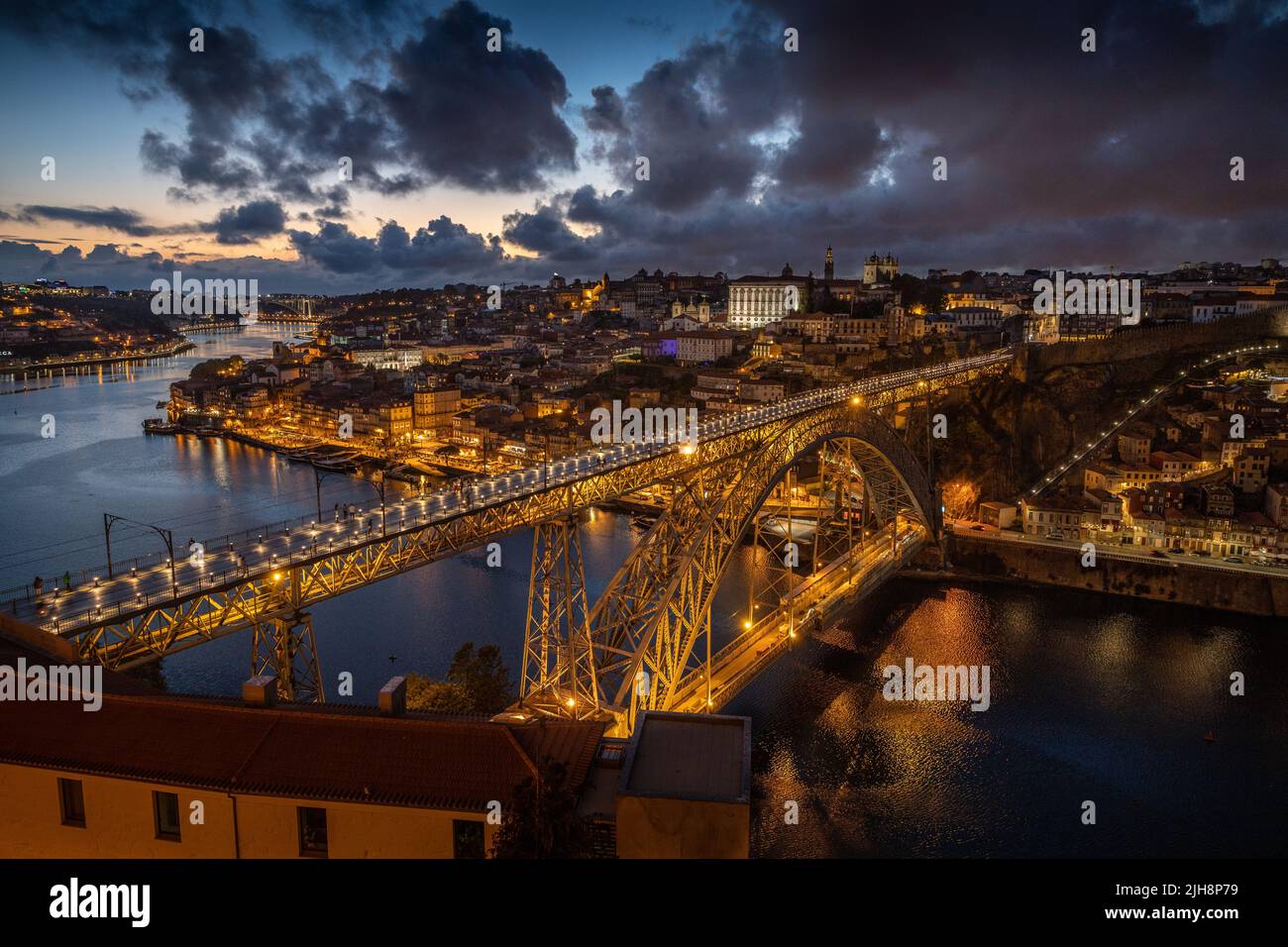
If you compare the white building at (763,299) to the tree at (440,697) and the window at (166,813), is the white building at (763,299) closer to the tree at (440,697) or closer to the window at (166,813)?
the tree at (440,697)

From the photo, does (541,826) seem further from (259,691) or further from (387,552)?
(387,552)

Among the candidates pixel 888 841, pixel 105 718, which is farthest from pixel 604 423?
pixel 105 718

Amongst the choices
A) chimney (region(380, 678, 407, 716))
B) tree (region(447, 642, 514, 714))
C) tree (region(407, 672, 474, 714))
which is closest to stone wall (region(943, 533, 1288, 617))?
tree (region(447, 642, 514, 714))

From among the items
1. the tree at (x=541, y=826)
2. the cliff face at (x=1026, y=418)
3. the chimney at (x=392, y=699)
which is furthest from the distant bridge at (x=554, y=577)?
the cliff face at (x=1026, y=418)

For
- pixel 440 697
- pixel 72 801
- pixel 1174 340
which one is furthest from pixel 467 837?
pixel 1174 340

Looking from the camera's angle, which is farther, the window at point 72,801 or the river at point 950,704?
the river at point 950,704

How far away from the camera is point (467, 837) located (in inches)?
160

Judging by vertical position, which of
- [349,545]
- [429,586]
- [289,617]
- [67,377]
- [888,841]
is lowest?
[888,841]

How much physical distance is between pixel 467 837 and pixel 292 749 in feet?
3.58

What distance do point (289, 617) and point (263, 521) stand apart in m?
18.0

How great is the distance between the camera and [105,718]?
177 inches

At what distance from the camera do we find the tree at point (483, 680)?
1055 cm

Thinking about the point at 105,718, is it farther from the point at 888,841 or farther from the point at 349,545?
the point at 888,841

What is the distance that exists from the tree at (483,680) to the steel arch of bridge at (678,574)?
137 centimetres
